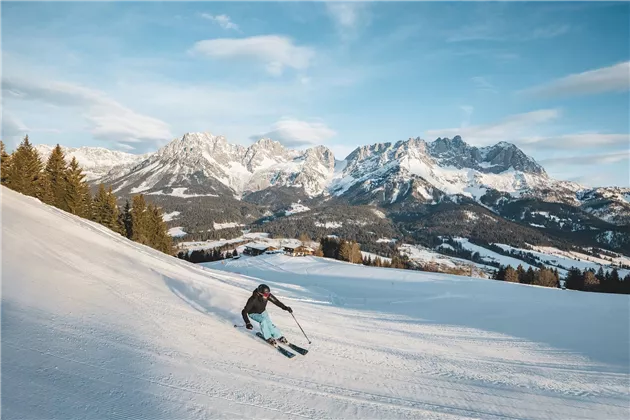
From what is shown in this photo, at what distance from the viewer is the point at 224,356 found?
9461mm

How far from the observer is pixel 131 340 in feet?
30.4

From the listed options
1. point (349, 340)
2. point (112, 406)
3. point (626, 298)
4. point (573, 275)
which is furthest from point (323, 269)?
point (573, 275)

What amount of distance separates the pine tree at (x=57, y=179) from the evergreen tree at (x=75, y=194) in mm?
368

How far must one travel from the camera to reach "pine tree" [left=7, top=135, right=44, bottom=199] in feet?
140

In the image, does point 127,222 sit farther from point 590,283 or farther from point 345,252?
point 590,283

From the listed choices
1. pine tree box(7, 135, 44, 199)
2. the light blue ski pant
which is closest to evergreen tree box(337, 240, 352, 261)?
pine tree box(7, 135, 44, 199)

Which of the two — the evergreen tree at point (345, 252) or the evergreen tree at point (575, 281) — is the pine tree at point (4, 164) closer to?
the evergreen tree at point (345, 252)

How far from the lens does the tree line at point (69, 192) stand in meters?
43.8

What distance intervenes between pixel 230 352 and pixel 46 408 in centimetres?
437

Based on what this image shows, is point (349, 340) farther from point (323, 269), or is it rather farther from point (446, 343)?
point (323, 269)

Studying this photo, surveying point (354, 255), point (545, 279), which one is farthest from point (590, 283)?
point (354, 255)

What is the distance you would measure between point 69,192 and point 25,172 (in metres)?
5.93

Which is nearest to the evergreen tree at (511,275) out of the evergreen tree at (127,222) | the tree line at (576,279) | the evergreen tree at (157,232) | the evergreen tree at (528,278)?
the tree line at (576,279)

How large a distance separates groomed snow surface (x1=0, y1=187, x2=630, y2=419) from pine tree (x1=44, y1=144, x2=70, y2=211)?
33.3 meters
